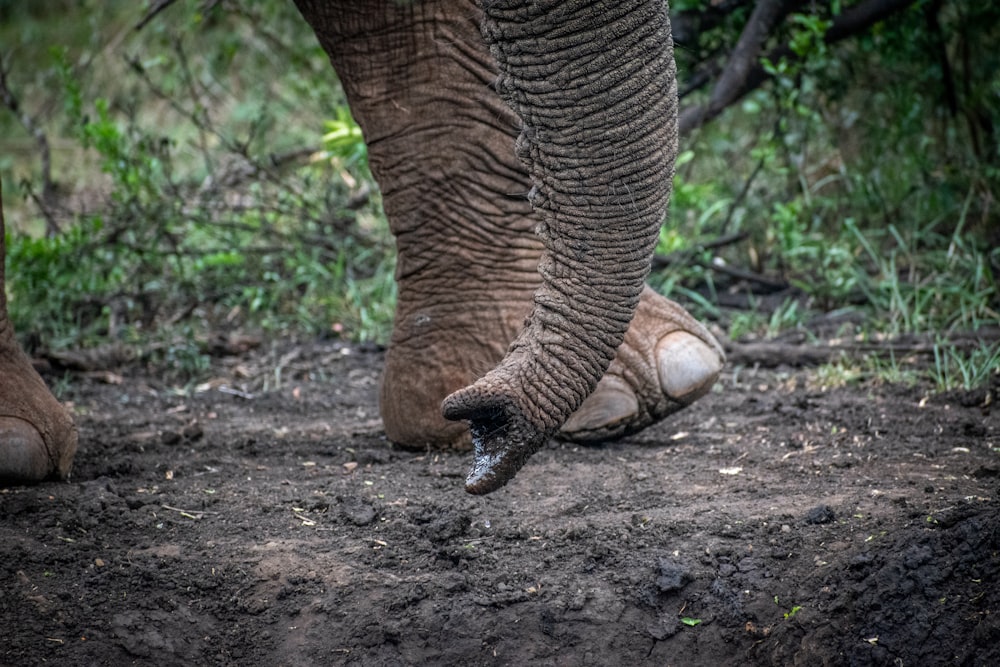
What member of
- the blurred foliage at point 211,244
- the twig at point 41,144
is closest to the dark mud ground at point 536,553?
the blurred foliage at point 211,244

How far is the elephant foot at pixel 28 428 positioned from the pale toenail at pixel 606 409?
4.20 feet

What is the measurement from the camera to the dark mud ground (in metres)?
2.11

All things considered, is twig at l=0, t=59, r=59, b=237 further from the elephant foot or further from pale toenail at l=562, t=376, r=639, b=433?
pale toenail at l=562, t=376, r=639, b=433

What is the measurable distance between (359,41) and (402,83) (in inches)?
6.4

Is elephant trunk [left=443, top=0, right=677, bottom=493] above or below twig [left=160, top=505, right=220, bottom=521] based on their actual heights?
above

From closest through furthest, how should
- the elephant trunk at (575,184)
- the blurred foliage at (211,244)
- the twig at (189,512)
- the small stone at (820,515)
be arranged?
the elephant trunk at (575,184) < the small stone at (820,515) < the twig at (189,512) < the blurred foliage at (211,244)

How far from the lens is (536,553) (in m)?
2.46

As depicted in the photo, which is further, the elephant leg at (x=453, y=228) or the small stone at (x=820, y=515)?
Result: the elephant leg at (x=453, y=228)

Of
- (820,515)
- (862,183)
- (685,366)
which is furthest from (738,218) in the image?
(820,515)

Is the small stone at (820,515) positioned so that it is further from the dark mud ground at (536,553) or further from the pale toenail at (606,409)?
the pale toenail at (606,409)

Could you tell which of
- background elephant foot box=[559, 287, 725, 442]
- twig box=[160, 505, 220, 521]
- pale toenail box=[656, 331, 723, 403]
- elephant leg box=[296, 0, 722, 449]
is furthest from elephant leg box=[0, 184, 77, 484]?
pale toenail box=[656, 331, 723, 403]

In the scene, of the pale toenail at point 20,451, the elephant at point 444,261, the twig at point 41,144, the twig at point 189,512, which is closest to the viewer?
the twig at point 189,512

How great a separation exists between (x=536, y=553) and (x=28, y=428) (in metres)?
1.33

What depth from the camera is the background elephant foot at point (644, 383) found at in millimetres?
3152
